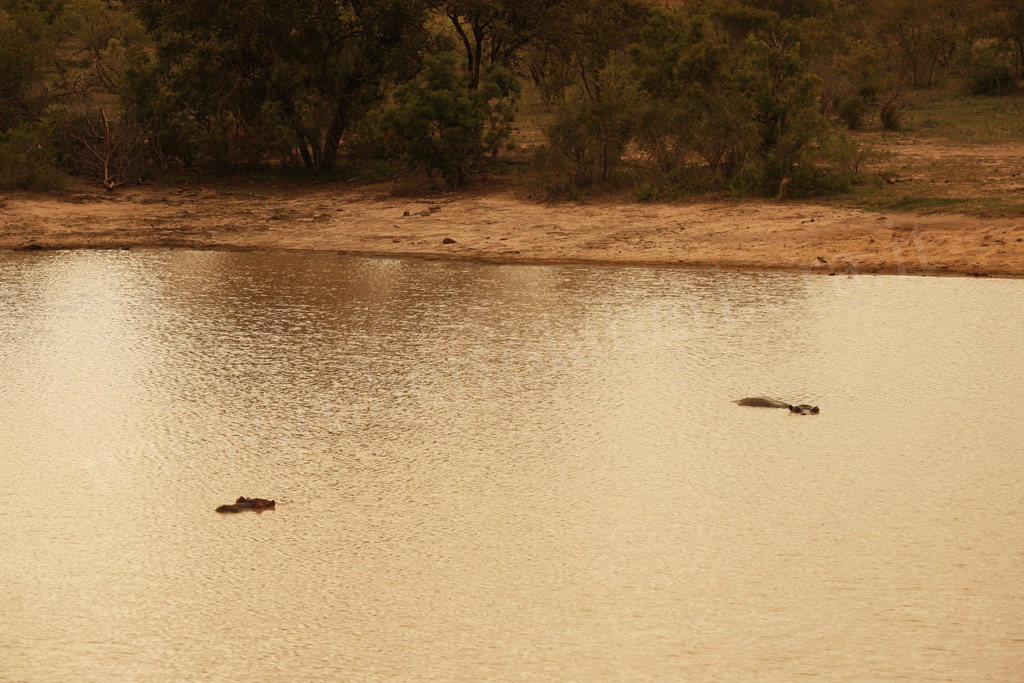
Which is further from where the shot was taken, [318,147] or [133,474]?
[318,147]

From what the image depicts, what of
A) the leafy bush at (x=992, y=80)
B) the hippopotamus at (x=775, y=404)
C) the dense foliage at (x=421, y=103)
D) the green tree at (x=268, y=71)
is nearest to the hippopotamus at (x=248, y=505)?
the hippopotamus at (x=775, y=404)

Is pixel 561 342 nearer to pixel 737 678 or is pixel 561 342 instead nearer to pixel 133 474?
pixel 133 474

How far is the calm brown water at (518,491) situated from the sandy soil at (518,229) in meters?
1.51

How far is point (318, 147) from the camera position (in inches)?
662

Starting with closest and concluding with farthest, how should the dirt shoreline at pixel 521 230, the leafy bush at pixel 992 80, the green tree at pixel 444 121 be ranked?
the dirt shoreline at pixel 521 230, the green tree at pixel 444 121, the leafy bush at pixel 992 80

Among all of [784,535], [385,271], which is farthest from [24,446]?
[385,271]

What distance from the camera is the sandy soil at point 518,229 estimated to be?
9.93 metres

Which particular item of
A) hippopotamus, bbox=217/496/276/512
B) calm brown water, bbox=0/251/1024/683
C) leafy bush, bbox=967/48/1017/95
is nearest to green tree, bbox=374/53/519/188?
calm brown water, bbox=0/251/1024/683

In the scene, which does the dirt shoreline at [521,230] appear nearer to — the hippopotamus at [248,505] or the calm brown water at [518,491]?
the calm brown water at [518,491]

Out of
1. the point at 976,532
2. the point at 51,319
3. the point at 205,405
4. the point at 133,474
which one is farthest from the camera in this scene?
the point at 51,319

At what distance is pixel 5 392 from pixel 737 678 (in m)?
4.73

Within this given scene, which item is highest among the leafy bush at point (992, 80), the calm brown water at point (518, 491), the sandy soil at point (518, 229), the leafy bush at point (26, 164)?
the leafy bush at point (992, 80)

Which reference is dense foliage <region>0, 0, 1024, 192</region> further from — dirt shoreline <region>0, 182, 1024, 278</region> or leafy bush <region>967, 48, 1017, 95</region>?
leafy bush <region>967, 48, 1017, 95</region>

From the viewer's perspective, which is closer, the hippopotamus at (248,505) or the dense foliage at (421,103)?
the hippopotamus at (248,505)
